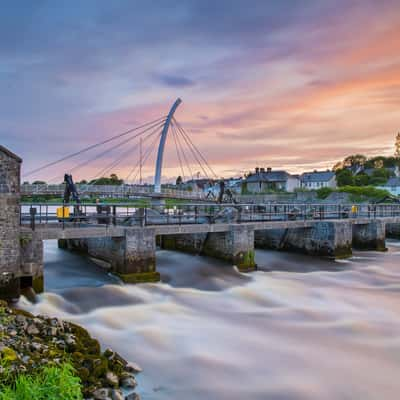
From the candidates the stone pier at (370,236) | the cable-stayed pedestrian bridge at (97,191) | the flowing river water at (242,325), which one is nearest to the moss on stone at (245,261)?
the flowing river water at (242,325)

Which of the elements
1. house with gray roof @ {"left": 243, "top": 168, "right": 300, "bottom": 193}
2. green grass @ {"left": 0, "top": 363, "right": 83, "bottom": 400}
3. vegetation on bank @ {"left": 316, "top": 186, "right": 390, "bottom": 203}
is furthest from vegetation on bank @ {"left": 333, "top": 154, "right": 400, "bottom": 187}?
green grass @ {"left": 0, "top": 363, "right": 83, "bottom": 400}

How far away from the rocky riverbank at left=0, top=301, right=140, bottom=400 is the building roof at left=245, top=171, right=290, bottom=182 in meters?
97.3

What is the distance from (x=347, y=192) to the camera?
219 feet

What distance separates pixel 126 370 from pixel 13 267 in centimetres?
523

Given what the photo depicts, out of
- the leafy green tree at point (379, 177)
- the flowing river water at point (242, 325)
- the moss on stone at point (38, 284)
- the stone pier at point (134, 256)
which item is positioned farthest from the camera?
the leafy green tree at point (379, 177)

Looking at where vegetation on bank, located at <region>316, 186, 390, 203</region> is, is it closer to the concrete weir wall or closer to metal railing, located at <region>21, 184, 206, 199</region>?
metal railing, located at <region>21, 184, 206, 199</region>

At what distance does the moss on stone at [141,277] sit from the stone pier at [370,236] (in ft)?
49.4

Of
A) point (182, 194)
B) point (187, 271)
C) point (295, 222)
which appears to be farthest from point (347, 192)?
point (187, 271)

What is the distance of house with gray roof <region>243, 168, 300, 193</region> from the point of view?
102250 millimetres

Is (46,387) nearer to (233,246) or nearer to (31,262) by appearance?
(31,262)

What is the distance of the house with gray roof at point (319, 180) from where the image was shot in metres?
105

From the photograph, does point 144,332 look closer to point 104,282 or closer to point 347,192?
point 104,282

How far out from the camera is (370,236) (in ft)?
76.6

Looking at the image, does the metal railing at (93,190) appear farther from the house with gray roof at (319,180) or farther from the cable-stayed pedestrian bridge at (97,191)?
the house with gray roof at (319,180)
